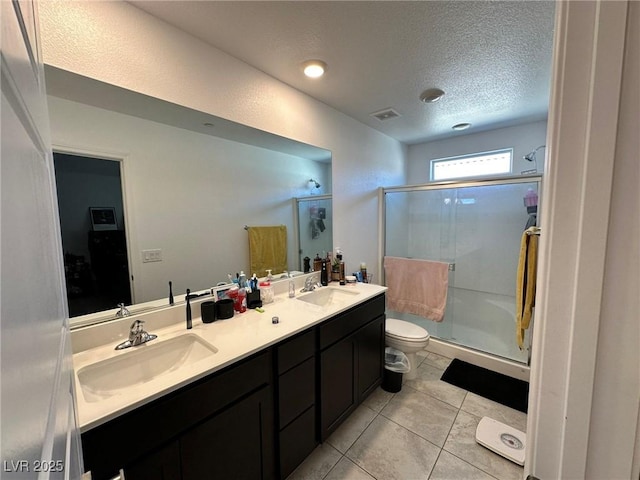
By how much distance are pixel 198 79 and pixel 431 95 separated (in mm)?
1715

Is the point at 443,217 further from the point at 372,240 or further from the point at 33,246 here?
the point at 33,246

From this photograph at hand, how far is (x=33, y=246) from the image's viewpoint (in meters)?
0.32

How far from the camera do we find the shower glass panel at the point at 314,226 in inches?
85.9

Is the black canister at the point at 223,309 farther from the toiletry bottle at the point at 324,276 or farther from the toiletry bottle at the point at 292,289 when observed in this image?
the toiletry bottle at the point at 324,276

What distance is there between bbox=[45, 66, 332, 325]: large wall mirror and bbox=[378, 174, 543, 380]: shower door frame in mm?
1332

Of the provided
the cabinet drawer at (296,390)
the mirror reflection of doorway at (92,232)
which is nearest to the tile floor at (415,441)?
the cabinet drawer at (296,390)

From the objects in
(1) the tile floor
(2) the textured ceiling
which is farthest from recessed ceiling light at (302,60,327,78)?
(1) the tile floor

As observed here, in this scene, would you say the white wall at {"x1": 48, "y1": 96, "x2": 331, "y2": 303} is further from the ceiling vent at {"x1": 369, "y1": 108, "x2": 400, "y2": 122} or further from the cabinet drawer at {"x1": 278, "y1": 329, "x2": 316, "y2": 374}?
the ceiling vent at {"x1": 369, "y1": 108, "x2": 400, "y2": 122}

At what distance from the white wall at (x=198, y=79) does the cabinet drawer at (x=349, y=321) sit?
70 centimetres

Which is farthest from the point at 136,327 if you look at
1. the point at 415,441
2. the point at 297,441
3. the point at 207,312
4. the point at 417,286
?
the point at 417,286

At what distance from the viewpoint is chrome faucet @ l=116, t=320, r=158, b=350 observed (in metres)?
1.17

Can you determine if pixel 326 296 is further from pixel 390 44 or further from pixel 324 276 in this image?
pixel 390 44

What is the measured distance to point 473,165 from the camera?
3201mm

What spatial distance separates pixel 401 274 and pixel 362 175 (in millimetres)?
1162
